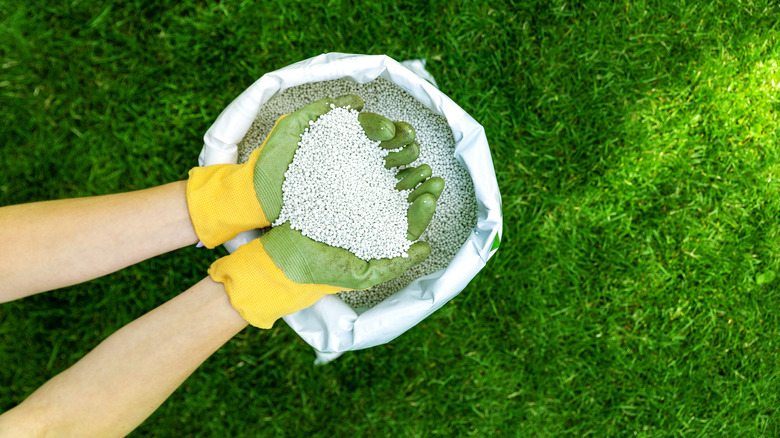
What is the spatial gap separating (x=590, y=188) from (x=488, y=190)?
1.24ft

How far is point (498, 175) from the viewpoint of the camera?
1.08 m

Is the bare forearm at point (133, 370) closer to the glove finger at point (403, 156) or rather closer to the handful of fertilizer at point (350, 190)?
the handful of fertilizer at point (350, 190)

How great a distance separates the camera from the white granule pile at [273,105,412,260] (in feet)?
2.65

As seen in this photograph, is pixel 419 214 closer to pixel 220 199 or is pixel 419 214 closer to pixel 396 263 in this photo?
pixel 396 263

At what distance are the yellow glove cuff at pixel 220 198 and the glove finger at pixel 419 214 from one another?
27 cm

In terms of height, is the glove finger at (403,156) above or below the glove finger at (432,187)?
above

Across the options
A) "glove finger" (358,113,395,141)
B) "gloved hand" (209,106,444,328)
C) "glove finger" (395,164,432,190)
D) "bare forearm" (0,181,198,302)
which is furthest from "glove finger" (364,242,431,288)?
"bare forearm" (0,181,198,302)

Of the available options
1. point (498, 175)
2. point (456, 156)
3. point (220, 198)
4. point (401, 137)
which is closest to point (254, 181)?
point (220, 198)

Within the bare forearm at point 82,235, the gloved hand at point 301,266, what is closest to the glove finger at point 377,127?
the gloved hand at point 301,266

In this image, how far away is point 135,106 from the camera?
1069 mm

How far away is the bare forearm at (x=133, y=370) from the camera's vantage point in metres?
0.71

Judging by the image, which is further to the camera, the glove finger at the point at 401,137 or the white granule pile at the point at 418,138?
the white granule pile at the point at 418,138

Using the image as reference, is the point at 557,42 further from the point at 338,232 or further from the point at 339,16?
the point at 338,232

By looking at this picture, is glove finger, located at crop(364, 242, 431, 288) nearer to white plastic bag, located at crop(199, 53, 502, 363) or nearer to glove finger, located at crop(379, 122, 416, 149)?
white plastic bag, located at crop(199, 53, 502, 363)
